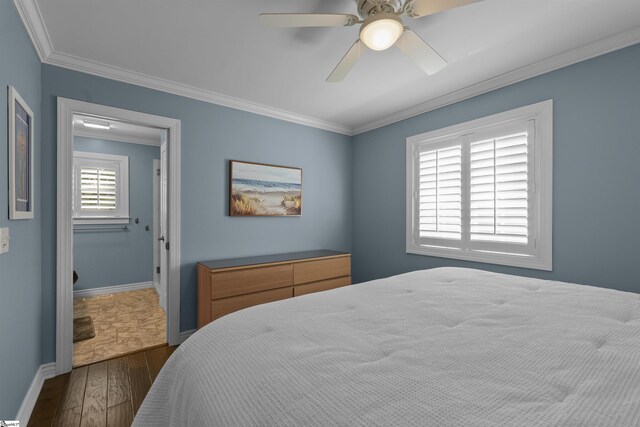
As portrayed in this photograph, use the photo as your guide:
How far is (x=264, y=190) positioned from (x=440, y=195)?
1931 mm

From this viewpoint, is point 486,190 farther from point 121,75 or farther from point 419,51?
point 121,75

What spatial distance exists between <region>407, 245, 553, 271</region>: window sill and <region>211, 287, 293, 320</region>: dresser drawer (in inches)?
60.3

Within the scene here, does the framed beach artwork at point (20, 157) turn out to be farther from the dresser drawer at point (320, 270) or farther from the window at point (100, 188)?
the window at point (100, 188)

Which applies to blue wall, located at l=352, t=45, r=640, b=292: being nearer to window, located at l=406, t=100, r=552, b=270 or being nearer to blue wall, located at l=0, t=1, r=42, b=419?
window, located at l=406, t=100, r=552, b=270

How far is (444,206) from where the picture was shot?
3.09m

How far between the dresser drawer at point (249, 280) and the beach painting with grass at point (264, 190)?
72 cm

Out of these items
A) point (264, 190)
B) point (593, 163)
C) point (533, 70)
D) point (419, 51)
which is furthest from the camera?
point (264, 190)

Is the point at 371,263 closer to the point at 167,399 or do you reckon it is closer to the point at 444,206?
the point at 444,206

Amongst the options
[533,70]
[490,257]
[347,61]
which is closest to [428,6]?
[347,61]

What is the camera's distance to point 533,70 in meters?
2.41

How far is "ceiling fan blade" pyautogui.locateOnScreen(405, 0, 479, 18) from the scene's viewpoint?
1.41 meters

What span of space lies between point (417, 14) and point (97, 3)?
6.04ft

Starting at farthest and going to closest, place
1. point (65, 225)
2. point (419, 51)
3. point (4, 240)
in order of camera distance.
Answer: point (65, 225) < point (419, 51) < point (4, 240)

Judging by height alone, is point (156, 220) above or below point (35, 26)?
below
